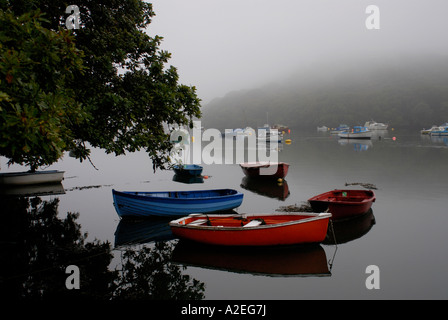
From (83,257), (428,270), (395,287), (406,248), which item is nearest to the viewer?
(395,287)

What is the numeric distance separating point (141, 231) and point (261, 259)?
7404mm

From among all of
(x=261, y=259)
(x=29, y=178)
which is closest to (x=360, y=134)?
(x=261, y=259)

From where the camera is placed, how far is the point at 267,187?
98.1 feet

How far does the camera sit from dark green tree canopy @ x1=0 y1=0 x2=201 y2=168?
1320cm

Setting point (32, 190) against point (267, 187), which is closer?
point (32, 190)

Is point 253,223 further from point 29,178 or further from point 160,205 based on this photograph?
point 29,178

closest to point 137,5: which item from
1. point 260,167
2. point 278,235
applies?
point 278,235

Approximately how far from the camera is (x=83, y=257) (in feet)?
40.7

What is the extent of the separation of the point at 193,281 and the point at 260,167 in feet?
72.6

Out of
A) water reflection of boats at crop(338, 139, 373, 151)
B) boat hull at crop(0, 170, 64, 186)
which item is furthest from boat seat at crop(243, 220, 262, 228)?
water reflection of boats at crop(338, 139, 373, 151)

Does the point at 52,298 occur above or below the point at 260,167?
below

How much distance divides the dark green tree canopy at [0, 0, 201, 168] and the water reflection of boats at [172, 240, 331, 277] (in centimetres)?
596

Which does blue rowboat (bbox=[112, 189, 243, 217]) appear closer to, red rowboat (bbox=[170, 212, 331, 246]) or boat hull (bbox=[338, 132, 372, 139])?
red rowboat (bbox=[170, 212, 331, 246])
